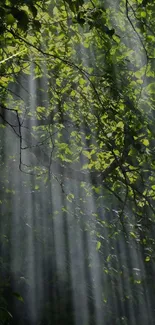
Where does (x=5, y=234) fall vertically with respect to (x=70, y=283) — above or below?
above

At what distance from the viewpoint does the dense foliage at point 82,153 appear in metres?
3.24

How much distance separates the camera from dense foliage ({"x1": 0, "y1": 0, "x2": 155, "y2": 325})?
10.6ft

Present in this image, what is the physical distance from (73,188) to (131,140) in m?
1.97

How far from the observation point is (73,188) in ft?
14.2

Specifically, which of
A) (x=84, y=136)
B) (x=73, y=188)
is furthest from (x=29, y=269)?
(x=84, y=136)

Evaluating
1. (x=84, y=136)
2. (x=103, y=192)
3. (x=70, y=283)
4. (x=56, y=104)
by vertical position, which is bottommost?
(x=70, y=283)

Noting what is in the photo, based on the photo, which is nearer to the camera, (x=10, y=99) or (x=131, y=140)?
(x=131, y=140)

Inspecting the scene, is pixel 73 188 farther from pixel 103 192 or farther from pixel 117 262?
pixel 117 262

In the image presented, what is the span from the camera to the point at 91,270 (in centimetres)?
382

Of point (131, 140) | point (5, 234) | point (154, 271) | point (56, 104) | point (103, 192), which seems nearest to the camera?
point (131, 140)

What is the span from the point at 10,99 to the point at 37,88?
326 millimetres

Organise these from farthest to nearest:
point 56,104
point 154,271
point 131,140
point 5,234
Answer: point 154,271 < point 56,104 < point 5,234 < point 131,140

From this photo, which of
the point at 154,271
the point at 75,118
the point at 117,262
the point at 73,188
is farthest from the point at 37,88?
the point at 154,271

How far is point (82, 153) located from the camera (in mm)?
3598
